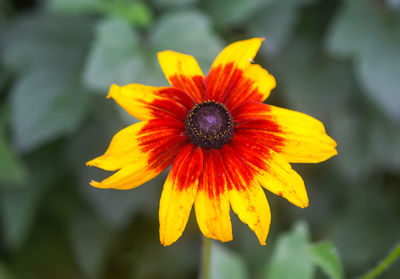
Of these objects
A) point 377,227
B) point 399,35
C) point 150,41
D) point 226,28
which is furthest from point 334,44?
point 377,227

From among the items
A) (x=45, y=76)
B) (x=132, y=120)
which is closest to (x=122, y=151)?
(x=132, y=120)

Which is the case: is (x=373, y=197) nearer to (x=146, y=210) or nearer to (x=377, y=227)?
(x=377, y=227)

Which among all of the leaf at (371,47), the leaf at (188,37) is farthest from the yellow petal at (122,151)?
the leaf at (371,47)

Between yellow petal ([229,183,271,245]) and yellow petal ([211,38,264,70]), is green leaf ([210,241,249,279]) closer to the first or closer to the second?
yellow petal ([229,183,271,245])

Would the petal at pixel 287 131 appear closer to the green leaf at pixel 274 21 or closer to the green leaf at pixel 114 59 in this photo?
the green leaf at pixel 114 59

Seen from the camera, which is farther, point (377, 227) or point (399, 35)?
point (377, 227)

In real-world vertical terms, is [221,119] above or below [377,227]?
above
